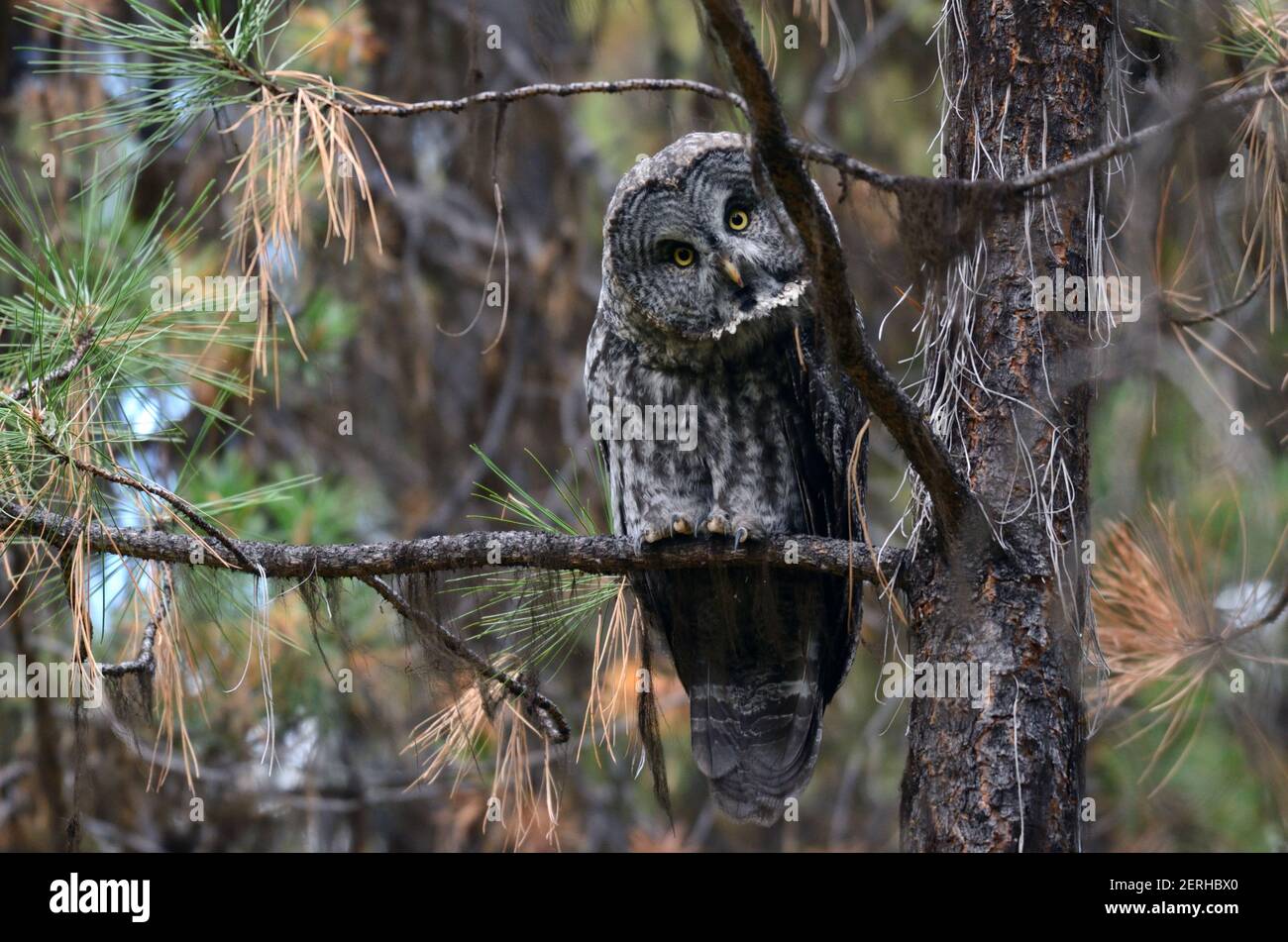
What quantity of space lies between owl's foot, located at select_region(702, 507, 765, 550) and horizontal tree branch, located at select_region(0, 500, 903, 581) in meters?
0.25

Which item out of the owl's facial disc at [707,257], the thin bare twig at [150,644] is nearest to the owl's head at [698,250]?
the owl's facial disc at [707,257]

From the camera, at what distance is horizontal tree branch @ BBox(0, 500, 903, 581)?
2652 millimetres

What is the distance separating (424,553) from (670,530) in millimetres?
746

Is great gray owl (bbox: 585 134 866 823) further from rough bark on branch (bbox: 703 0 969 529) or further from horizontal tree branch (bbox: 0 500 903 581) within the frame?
rough bark on branch (bbox: 703 0 969 529)

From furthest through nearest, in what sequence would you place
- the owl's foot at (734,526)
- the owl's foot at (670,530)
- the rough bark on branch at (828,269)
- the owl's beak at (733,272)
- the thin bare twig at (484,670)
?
the owl's beak at (733,272), the owl's foot at (670,530), the owl's foot at (734,526), the thin bare twig at (484,670), the rough bark on branch at (828,269)

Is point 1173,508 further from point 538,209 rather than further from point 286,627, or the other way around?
point 538,209

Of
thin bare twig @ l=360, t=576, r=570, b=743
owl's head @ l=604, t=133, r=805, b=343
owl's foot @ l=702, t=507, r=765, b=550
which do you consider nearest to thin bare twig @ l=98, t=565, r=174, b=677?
thin bare twig @ l=360, t=576, r=570, b=743

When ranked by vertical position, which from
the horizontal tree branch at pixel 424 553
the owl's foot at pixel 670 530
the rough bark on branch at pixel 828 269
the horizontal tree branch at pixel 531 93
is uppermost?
the horizontal tree branch at pixel 531 93

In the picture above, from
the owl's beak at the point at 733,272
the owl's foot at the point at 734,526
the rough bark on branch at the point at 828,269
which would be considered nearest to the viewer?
the rough bark on branch at the point at 828,269

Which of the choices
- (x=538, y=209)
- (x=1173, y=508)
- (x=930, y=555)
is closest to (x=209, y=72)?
(x=930, y=555)

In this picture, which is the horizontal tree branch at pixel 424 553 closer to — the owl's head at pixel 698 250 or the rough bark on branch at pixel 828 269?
the rough bark on branch at pixel 828 269

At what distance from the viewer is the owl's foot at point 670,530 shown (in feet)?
10.7

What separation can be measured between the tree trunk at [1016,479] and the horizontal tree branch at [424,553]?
232 mm

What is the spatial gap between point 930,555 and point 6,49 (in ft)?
14.5
